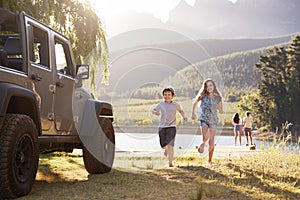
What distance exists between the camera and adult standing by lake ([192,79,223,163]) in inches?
338

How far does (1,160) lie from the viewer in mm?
4512

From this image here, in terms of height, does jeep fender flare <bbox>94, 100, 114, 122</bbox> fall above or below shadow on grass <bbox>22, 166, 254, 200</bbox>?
above

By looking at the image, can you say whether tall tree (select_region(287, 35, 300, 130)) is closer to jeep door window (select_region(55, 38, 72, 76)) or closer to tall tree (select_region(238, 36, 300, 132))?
tall tree (select_region(238, 36, 300, 132))

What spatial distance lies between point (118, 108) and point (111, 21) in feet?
19.8

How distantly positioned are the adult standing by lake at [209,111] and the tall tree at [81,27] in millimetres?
4332

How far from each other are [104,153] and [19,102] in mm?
2439

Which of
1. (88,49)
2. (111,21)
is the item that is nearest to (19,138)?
(88,49)

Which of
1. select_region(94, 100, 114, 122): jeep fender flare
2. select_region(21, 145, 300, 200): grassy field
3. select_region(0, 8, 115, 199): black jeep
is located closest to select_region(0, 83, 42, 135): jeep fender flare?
select_region(0, 8, 115, 199): black jeep

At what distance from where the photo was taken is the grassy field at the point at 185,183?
5.16 m

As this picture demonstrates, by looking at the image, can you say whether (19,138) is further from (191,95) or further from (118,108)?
(191,95)

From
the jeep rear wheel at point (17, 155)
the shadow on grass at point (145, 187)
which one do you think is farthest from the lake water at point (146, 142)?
the jeep rear wheel at point (17, 155)

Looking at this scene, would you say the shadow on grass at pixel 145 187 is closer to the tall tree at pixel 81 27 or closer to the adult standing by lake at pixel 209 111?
the adult standing by lake at pixel 209 111

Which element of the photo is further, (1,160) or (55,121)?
(55,121)

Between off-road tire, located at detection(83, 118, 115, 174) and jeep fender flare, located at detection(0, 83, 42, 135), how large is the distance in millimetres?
1766
